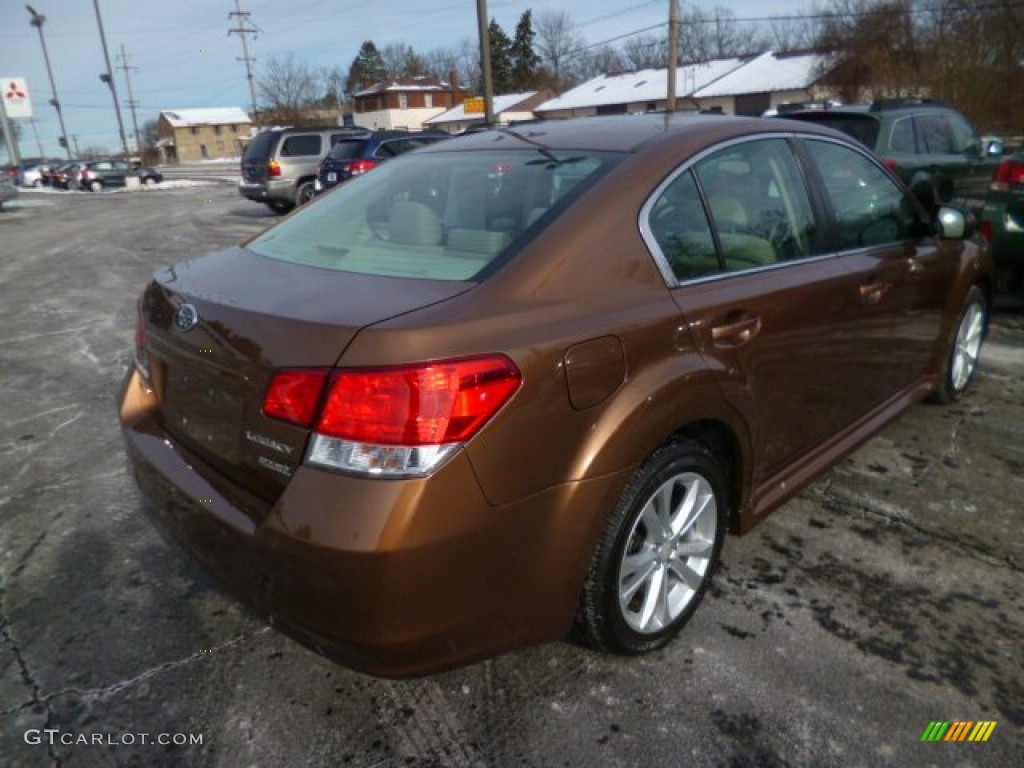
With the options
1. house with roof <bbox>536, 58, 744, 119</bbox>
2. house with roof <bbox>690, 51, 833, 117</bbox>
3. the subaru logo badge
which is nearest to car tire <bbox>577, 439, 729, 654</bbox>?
the subaru logo badge

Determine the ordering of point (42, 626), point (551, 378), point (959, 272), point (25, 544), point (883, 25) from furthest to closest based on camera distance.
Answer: point (883, 25)
point (959, 272)
point (25, 544)
point (42, 626)
point (551, 378)

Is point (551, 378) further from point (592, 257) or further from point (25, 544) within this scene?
point (25, 544)

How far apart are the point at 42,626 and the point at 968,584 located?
327cm

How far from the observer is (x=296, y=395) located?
1.77m

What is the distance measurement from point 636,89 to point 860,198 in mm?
55421

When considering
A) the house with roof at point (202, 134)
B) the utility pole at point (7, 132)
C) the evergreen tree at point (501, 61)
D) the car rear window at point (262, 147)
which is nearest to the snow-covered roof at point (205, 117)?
the house with roof at point (202, 134)

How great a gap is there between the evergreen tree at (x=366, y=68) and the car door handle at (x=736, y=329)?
366ft

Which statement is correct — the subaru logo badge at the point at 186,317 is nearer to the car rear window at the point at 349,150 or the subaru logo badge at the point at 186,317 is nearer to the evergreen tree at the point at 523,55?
the car rear window at the point at 349,150

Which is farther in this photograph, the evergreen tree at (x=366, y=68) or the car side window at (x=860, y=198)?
the evergreen tree at (x=366, y=68)

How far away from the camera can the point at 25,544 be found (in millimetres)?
3084

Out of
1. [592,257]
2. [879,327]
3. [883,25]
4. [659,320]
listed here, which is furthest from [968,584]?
[883,25]

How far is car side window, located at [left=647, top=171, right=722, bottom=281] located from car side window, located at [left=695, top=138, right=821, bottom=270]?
0.20ft

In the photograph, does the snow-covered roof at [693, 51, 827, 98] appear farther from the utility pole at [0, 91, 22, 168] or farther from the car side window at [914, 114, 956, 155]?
the utility pole at [0, 91, 22, 168]

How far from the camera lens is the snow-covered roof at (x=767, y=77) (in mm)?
43844
